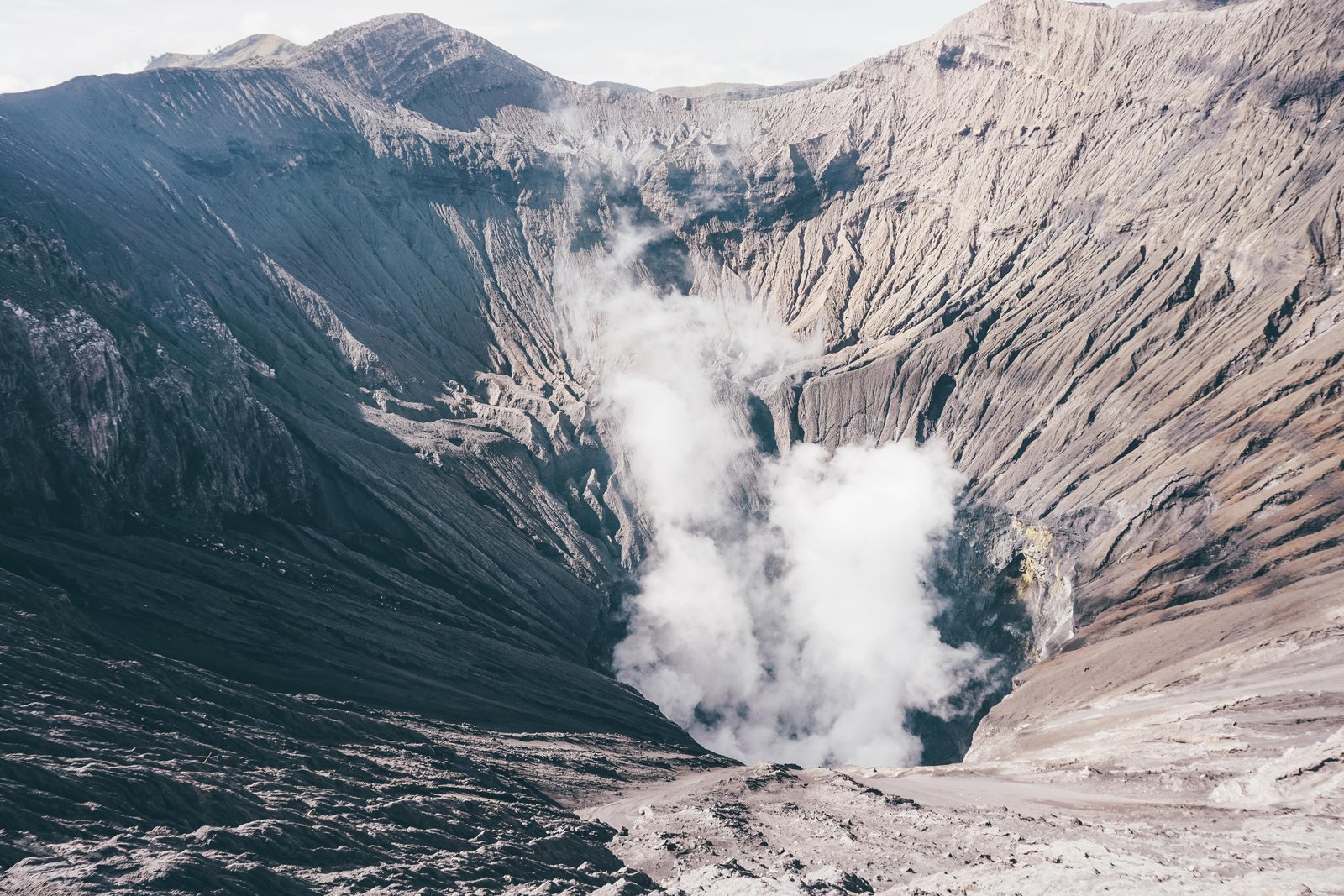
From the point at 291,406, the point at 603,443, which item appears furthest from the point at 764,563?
the point at 291,406

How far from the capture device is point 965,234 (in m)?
114

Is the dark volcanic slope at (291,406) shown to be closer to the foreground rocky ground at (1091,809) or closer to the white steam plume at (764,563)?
the white steam plume at (764,563)

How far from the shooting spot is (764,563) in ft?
326

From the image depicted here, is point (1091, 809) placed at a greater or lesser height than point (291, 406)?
lesser

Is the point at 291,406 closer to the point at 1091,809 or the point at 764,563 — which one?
the point at 764,563

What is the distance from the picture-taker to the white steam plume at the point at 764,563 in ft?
284

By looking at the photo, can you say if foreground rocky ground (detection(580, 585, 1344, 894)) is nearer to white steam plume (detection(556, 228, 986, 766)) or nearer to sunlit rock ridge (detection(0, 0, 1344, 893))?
sunlit rock ridge (detection(0, 0, 1344, 893))

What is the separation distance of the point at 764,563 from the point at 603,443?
71.7ft

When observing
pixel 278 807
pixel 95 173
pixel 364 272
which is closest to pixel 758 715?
pixel 278 807

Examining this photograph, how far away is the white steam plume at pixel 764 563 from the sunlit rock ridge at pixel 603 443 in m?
2.94

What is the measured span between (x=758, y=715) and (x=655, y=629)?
12019 millimetres

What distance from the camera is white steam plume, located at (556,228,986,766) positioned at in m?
86.4

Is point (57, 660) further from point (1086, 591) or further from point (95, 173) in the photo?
point (95, 173)

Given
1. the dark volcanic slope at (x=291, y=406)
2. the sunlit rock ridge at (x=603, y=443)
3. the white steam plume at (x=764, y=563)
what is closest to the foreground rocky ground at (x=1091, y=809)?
the sunlit rock ridge at (x=603, y=443)
